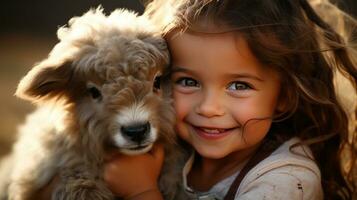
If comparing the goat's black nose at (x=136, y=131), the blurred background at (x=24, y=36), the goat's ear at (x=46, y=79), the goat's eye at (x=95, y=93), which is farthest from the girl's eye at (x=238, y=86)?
the blurred background at (x=24, y=36)

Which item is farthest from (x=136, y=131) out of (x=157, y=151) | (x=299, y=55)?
(x=299, y=55)

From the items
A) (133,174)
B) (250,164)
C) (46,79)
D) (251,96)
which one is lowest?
(250,164)

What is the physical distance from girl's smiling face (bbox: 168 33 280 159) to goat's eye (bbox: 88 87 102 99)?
0.33 meters

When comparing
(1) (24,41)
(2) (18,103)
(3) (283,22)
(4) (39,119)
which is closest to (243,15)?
(3) (283,22)

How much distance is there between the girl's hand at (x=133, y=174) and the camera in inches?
106

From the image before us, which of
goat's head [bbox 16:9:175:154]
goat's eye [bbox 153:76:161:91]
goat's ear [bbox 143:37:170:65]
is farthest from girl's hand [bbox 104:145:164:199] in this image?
goat's ear [bbox 143:37:170:65]

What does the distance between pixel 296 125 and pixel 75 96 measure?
0.99 meters

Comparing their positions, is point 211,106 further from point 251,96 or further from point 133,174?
point 133,174

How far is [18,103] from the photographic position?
21.9 ft

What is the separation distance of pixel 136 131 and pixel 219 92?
0.39m

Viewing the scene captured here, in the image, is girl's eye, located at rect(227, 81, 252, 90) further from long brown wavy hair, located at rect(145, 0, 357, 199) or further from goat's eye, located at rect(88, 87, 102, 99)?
goat's eye, located at rect(88, 87, 102, 99)

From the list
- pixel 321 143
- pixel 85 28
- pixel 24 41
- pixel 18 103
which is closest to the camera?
pixel 85 28

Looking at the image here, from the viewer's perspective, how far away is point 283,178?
2.52 metres

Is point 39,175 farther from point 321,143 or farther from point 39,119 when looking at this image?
point 321,143
